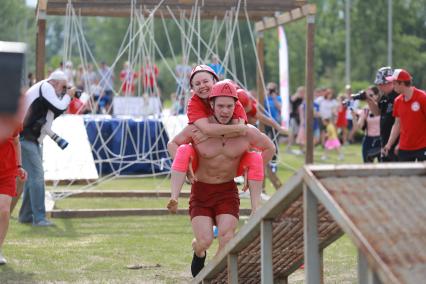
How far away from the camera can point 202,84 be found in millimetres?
7895

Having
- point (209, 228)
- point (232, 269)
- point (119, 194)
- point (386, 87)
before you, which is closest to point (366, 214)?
point (232, 269)

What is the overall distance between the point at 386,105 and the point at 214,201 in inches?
209

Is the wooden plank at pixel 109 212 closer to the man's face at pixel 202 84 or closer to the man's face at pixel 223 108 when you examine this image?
the man's face at pixel 202 84

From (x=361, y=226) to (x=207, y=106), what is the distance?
324 cm

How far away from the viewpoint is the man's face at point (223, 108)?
754cm

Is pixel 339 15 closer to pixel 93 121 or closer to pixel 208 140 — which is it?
pixel 93 121

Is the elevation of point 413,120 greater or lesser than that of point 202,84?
lesser

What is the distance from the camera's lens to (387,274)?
4543 millimetres

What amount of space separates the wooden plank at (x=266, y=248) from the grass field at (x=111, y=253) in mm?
2571

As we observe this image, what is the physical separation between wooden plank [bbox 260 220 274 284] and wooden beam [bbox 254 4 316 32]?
8.64 meters

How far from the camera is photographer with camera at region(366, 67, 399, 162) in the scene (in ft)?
40.3

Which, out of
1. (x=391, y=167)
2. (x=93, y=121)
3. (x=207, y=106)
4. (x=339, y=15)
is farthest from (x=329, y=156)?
(x=339, y=15)

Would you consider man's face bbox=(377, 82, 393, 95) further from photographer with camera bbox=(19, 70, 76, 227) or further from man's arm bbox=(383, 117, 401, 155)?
photographer with camera bbox=(19, 70, 76, 227)

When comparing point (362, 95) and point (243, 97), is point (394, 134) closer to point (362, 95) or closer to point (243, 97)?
point (362, 95)
